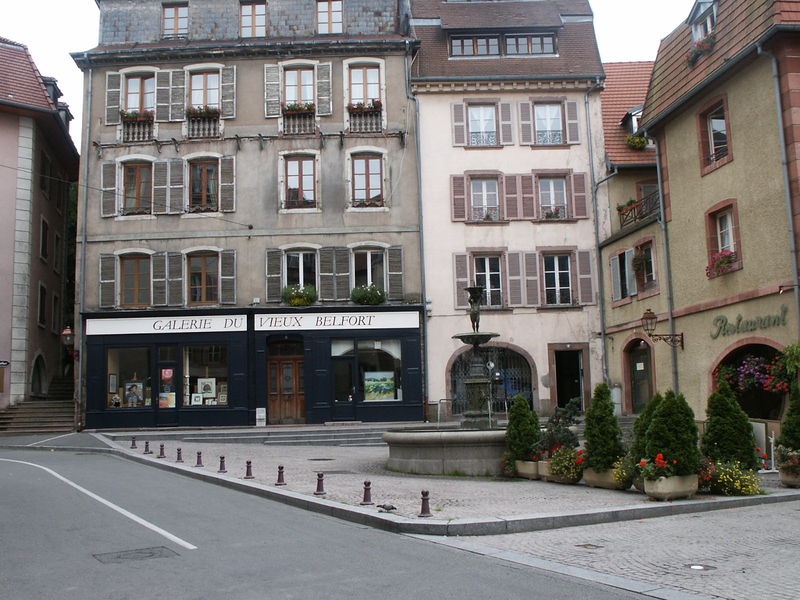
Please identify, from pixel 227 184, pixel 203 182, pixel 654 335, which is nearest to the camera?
pixel 654 335

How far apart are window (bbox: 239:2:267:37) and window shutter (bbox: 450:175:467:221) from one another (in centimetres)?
883

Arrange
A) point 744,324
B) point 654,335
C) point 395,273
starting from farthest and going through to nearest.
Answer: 1. point 395,273
2. point 654,335
3. point 744,324

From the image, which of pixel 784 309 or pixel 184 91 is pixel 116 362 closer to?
pixel 184 91

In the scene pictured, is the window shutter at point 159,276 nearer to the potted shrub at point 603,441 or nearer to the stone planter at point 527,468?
the stone planter at point 527,468

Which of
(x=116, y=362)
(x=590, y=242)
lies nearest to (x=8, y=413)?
(x=116, y=362)

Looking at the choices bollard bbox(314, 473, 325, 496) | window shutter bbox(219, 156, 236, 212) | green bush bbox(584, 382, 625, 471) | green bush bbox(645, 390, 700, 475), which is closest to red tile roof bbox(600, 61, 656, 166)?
window shutter bbox(219, 156, 236, 212)

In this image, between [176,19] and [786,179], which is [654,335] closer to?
[786,179]

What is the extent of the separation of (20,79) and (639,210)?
73.3 ft

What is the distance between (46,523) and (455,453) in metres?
6.88

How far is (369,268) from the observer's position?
28.2m

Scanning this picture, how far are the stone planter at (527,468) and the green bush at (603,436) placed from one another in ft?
4.42

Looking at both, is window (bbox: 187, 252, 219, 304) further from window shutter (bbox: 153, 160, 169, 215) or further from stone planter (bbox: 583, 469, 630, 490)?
stone planter (bbox: 583, 469, 630, 490)

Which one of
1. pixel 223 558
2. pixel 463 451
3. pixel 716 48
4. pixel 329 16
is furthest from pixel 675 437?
pixel 329 16

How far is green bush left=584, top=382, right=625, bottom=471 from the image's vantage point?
12.4m
